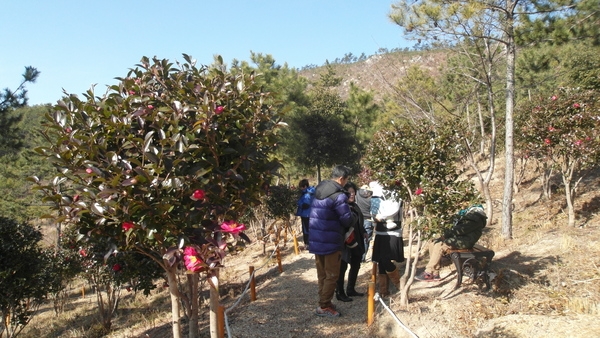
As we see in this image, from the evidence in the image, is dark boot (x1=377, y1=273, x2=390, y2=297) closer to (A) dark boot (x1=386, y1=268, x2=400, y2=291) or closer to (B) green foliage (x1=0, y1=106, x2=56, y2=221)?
(A) dark boot (x1=386, y1=268, x2=400, y2=291)

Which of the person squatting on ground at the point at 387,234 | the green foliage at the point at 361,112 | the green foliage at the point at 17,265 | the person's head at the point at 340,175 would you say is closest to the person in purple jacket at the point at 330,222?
the person's head at the point at 340,175

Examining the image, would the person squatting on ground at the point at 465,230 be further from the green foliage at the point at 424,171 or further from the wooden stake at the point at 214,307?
the wooden stake at the point at 214,307

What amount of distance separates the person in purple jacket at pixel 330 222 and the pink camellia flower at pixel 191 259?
68.8 inches

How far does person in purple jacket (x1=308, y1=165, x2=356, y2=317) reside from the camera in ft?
13.0

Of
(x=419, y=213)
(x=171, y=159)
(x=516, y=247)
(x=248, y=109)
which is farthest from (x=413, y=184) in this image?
(x=516, y=247)

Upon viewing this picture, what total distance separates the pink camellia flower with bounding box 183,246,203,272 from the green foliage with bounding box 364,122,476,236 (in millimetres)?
2188

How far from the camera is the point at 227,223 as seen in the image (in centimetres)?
253

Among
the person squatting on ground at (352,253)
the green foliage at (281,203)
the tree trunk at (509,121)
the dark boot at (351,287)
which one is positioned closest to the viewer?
the person squatting on ground at (352,253)

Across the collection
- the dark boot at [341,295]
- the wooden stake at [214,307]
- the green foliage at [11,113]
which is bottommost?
the dark boot at [341,295]

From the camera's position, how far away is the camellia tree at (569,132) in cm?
656

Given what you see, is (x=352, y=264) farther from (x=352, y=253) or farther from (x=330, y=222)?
(x=330, y=222)

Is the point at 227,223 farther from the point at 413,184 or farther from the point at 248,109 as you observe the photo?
the point at 413,184

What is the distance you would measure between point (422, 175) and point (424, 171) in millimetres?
46

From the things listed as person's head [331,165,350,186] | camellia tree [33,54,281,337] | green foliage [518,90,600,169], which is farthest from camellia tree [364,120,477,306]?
green foliage [518,90,600,169]
